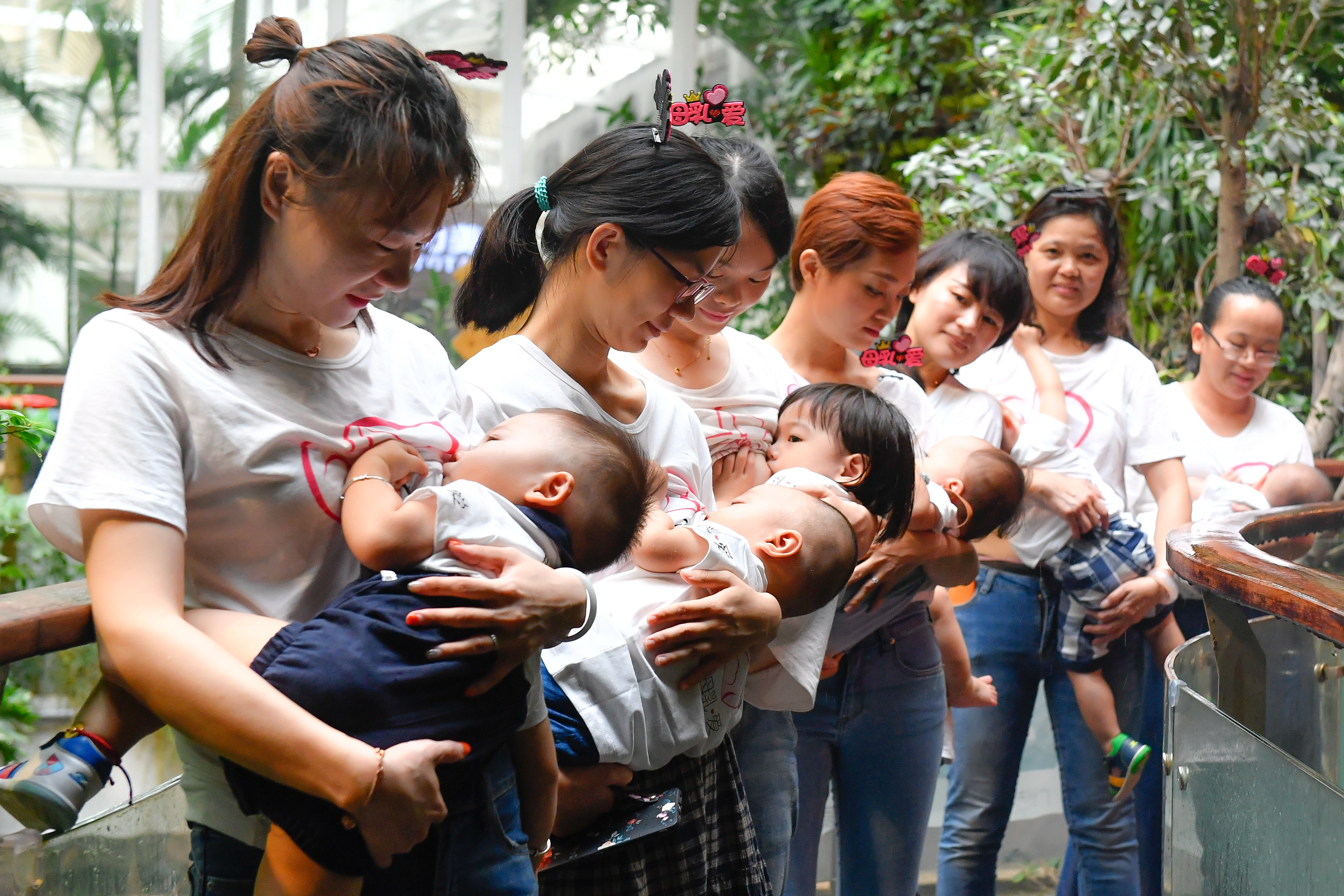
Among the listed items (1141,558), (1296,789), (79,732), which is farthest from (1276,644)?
(79,732)

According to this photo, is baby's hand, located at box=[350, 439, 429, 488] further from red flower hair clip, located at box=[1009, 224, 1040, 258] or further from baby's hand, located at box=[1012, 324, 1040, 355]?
red flower hair clip, located at box=[1009, 224, 1040, 258]

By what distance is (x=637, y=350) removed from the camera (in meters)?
1.62

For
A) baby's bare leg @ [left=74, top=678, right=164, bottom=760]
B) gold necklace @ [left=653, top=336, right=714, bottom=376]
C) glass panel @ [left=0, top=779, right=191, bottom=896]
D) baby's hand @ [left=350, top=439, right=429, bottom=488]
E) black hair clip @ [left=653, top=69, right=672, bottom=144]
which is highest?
black hair clip @ [left=653, top=69, right=672, bottom=144]

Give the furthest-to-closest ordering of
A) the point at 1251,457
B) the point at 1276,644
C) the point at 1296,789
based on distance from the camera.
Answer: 1. the point at 1251,457
2. the point at 1276,644
3. the point at 1296,789

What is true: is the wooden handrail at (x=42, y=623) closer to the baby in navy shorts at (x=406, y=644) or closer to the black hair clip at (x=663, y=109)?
the baby in navy shorts at (x=406, y=644)

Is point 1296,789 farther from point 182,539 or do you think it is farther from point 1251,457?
point 1251,457

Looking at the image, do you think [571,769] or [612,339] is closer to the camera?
[571,769]

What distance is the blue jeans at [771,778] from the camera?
5.71ft

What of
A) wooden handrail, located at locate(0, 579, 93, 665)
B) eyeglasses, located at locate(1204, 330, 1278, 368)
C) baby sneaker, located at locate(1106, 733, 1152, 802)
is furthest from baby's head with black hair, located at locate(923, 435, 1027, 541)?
wooden handrail, located at locate(0, 579, 93, 665)

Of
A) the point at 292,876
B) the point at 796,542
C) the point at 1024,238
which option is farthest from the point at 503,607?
the point at 1024,238

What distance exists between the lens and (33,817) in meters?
1.04

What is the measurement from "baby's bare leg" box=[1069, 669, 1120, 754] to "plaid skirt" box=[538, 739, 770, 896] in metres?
1.32

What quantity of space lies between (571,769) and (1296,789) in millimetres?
937

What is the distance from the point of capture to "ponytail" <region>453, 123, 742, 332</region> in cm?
155
